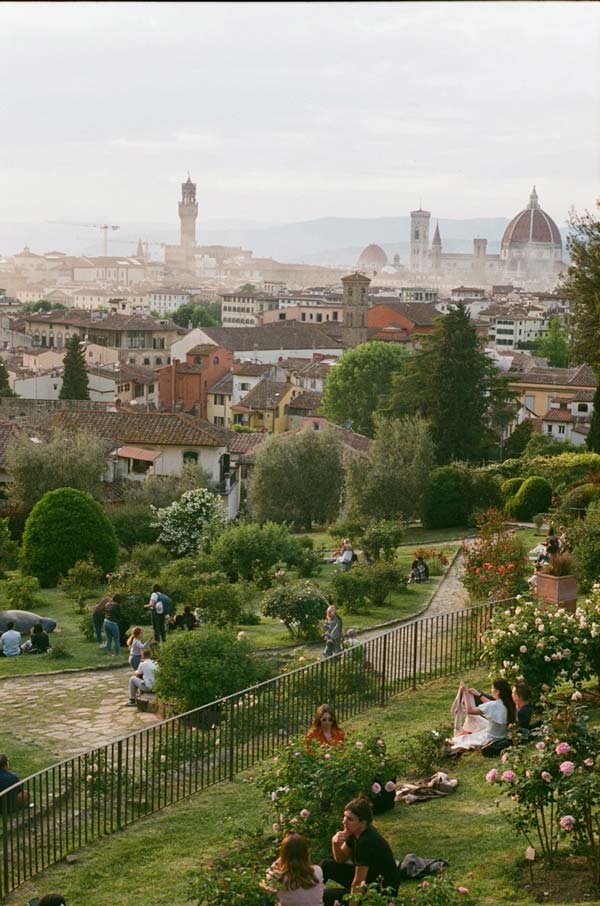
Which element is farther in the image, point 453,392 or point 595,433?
point 453,392

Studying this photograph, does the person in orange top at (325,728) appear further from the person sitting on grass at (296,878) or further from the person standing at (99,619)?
the person standing at (99,619)

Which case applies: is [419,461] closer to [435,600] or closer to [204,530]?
[204,530]

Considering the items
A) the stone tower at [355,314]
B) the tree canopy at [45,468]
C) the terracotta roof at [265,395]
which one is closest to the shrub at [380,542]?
the tree canopy at [45,468]

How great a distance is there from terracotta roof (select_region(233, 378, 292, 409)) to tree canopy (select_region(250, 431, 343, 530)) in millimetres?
31205

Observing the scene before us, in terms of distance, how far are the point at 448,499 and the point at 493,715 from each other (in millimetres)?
19830

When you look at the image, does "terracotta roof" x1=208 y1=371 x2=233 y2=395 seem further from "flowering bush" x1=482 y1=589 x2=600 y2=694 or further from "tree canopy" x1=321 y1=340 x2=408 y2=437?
"flowering bush" x1=482 y1=589 x2=600 y2=694

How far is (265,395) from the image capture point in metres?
68.3

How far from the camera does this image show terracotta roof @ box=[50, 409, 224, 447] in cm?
3828

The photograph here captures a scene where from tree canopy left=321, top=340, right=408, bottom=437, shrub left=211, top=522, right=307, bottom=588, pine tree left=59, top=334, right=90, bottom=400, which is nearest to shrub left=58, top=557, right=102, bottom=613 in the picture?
shrub left=211, top=522, right=307, bottom=588

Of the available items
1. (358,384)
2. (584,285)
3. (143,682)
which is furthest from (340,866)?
(358,384)

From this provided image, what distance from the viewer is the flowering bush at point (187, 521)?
85.6 feet

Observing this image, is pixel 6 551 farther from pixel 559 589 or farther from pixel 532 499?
pixel 559 589

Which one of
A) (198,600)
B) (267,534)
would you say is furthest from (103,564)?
(198,600)

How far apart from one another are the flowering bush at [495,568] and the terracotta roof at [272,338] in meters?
71.3
